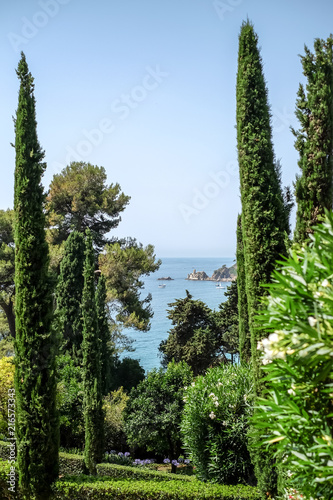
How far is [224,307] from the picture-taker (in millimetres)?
20469

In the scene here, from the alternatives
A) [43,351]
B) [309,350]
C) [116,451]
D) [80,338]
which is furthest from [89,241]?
[309,350]

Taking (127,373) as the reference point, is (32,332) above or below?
above

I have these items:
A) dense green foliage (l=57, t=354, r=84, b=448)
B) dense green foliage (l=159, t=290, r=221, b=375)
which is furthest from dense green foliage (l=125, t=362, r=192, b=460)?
dense green foliage (l=159, t=290, r=221, b=375)

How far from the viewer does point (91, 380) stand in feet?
35.7

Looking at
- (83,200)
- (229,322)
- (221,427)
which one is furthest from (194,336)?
(221,427)

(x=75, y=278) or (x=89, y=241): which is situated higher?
(x=89, y=241)

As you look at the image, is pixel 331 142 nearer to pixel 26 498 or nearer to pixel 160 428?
pixel 26 498

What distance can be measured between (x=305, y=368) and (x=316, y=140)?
A: 158 inches

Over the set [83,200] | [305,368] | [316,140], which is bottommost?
[305,368]

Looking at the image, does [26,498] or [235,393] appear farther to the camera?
[235,393]

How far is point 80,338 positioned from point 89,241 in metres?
6.57

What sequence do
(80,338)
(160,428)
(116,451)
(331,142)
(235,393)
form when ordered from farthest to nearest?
(80,338)
(116,451)
(160,428)
(235,393)
(331,142)

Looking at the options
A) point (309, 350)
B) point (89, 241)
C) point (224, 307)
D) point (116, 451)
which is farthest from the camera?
point (224, 307)

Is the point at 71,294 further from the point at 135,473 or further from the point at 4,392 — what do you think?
the point at 135,473
